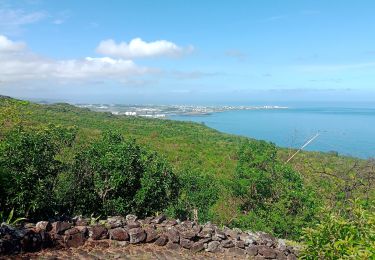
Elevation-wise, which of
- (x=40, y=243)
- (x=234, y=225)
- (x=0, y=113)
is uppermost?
(x=0, y=113)

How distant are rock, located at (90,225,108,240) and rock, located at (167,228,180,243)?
1918mm

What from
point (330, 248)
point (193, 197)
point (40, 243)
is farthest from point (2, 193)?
point (330, 248)

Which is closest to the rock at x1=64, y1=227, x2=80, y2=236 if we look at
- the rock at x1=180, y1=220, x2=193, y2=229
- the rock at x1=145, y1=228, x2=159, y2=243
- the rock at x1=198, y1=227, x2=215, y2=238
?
the rock at x1=145, y1=228, x2=159, y2=243

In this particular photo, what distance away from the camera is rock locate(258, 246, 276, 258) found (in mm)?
11492

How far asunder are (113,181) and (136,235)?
7.20ft

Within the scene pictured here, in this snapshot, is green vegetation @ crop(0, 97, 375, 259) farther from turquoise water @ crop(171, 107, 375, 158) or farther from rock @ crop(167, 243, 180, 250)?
turquoise water @ crop(171, 107, 375, 158)

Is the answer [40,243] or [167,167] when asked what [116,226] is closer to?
[40,243]

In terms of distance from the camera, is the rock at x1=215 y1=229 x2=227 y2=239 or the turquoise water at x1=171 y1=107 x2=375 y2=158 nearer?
the rock at x1=215 y1=229 x2=227 y2=239

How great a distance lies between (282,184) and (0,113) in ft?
35.7

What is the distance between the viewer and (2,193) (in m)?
10.6

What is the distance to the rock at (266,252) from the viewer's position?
37.7 ft

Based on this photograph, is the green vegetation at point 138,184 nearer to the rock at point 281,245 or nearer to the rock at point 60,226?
the rock at point 60,226

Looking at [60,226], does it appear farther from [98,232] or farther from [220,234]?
[220,234]

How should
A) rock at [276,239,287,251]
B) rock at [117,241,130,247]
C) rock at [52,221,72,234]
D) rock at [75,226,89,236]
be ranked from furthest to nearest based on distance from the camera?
rock at [276,239,287,251], rock at [117,241,130,247], rock at [75,226,89,236], rock at [52,221,72,234]
